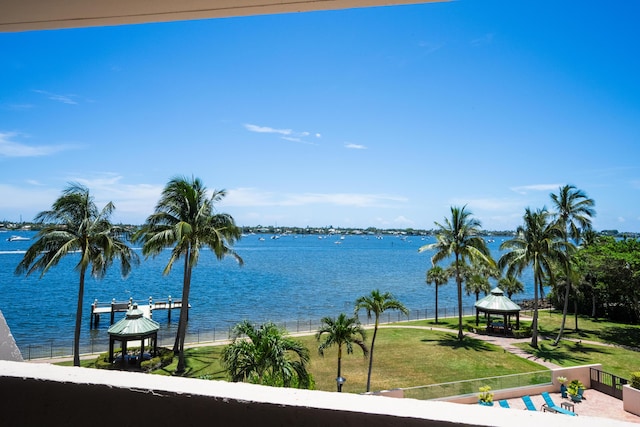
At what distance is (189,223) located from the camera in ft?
69.8

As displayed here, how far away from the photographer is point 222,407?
138 centimetres

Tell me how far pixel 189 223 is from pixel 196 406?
20.9 m

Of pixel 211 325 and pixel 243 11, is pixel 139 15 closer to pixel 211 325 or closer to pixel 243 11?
pixel 243 11

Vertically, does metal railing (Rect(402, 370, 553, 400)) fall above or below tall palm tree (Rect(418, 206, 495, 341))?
below

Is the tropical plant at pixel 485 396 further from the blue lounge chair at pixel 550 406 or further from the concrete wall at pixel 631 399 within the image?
the concrete wall at pixel 631 399

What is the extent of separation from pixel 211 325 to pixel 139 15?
39.8 metres

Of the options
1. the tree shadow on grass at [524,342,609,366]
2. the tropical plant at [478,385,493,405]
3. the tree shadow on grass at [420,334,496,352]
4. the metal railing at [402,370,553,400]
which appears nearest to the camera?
the metal railing at [402,370,553,400]

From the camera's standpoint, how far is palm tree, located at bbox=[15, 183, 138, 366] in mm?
17938

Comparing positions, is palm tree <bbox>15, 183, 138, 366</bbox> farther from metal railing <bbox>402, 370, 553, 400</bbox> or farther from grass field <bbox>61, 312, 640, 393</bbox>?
metal railing <bbox>402, 370, 553, 400</bbox>

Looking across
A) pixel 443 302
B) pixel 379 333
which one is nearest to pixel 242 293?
pixel 443 302

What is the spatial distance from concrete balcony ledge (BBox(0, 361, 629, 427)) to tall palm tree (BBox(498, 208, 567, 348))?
29761 mm

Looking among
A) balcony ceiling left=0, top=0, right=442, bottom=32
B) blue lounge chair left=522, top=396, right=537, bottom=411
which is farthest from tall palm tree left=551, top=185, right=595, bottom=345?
balcony ceiling left=0, top=0, right=442, bottom=32

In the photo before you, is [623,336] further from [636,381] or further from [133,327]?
[133,327]

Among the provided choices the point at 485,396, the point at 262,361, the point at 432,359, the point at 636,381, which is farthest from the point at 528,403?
the point at 262,361
